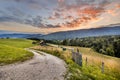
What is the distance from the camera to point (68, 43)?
73.4 meters

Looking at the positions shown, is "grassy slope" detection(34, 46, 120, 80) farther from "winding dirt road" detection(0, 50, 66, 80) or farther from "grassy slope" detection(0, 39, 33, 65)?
"grassy slope" detection(0, 39, 33, 65)

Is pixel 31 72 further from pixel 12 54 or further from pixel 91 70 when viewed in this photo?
pixel 12 54

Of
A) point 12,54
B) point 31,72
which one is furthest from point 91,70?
point 12,54

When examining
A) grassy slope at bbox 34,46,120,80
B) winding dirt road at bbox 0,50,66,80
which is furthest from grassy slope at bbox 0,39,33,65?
grassy slope at bbox 34,46,120,80

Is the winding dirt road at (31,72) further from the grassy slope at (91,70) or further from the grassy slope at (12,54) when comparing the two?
the grassy slope at (12,54)

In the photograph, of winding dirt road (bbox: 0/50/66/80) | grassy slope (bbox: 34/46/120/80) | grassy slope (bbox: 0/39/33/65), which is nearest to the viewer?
winding dirt road (bbox: 0/50/66/80)

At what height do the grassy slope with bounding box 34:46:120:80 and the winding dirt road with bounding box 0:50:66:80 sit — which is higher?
the winding dirt road with bounding box 0:50:66:80

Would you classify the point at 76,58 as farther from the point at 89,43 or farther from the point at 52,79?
the point at 89,43

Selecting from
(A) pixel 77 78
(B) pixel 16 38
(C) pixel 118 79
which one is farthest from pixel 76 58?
(B) pixel 16 38

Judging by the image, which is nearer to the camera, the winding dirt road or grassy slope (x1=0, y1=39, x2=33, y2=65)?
the winding dirt road

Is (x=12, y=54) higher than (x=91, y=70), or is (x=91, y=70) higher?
(x=12, y=54)

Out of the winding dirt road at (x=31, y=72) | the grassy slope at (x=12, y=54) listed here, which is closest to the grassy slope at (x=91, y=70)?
the winding dirt road at (x=31, y=72)

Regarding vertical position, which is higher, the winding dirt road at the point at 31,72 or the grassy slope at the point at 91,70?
the winding dirt road at the point at 31,72

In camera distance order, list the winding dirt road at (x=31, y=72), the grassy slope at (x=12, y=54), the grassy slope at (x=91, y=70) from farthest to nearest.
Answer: the grassy slope at (x=12, y=54)
the grassy slope at (x=91, y=70)
the winding dirt road at (x=31, y=72)
